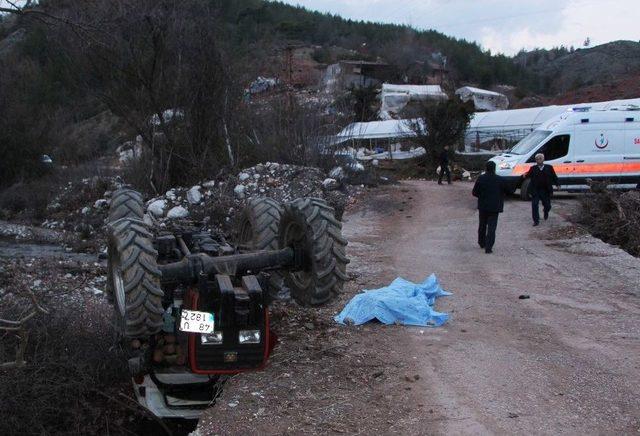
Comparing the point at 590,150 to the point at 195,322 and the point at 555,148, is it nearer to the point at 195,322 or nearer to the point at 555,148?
the point at 555,148

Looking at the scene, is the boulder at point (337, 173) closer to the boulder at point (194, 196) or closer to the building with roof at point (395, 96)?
the boulder at point (194, 196)

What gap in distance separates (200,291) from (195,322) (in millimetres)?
269

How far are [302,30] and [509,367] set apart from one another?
103 m

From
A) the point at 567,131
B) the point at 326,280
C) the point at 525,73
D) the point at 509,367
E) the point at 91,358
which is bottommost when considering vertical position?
the point at 91,358

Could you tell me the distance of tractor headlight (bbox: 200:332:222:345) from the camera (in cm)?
597

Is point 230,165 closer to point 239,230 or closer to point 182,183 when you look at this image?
point 182,183

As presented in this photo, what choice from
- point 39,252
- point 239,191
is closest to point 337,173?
point 239,191

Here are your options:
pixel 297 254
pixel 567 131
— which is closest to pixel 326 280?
pixel 297 254

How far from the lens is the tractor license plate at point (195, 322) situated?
5797mm

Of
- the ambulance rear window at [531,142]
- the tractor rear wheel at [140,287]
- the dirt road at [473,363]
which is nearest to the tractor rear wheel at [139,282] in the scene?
the tractor rear wheel at [140,287]

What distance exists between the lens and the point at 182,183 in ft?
80.2

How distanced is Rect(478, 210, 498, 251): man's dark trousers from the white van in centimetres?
765

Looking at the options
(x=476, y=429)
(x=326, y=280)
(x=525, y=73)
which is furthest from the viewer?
→ (x=525, y=73)

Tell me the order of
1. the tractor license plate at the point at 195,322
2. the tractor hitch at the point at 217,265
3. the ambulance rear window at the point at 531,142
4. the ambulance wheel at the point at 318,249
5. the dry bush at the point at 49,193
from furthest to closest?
the dry bush at the point at 49,193, the ambulance rear window at the point at 531,142, the ambulance wheel at the point at 318,249, the tractor hitch at the point at 217,265, the tractor license plate at the point at 195,322
